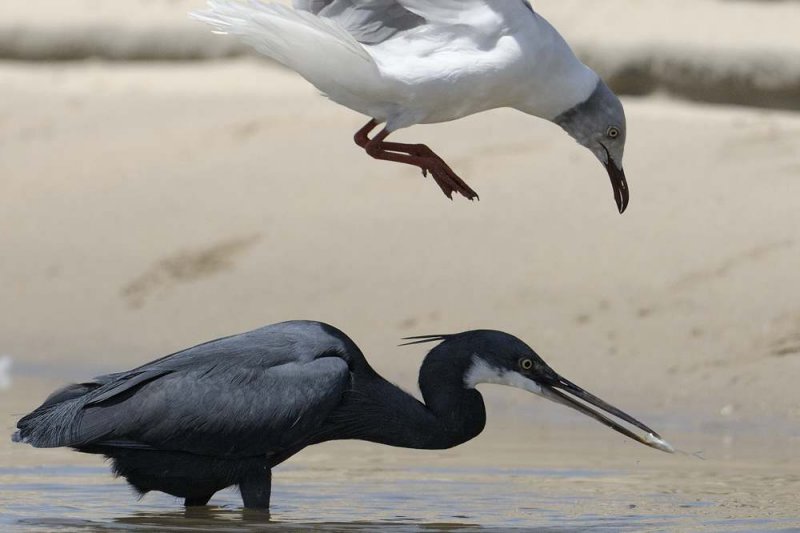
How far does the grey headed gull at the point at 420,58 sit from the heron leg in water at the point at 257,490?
1464mm

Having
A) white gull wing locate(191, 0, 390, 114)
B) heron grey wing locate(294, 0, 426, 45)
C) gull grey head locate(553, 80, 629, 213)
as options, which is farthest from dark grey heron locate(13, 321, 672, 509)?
heron grey wing locate(294, 0, 426, 45)

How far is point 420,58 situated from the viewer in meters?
8.12

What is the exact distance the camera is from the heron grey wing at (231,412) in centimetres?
752

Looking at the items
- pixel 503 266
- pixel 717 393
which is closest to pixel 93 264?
pixel 503 266

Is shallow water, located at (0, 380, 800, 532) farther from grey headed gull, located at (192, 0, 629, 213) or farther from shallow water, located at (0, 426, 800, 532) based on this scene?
grey headed gull, located at (192, 0, 629, 213)

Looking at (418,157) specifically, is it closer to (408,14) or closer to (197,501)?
(408,14)

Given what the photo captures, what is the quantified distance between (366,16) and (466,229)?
13.2 feet

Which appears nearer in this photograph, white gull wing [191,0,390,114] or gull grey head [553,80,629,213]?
white gull wing [191,0,390,114]

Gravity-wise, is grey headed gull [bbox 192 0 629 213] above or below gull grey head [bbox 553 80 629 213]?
above

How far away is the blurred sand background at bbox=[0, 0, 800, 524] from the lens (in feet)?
34.6

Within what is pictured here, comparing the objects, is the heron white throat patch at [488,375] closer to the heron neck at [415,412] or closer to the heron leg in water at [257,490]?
the heron neck at [415,412]

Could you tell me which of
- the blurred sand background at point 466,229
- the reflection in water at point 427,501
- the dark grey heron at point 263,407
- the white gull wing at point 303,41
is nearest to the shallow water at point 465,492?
the reflection in water at point 427,501

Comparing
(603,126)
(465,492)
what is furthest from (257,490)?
(603,126)

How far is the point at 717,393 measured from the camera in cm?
1005
